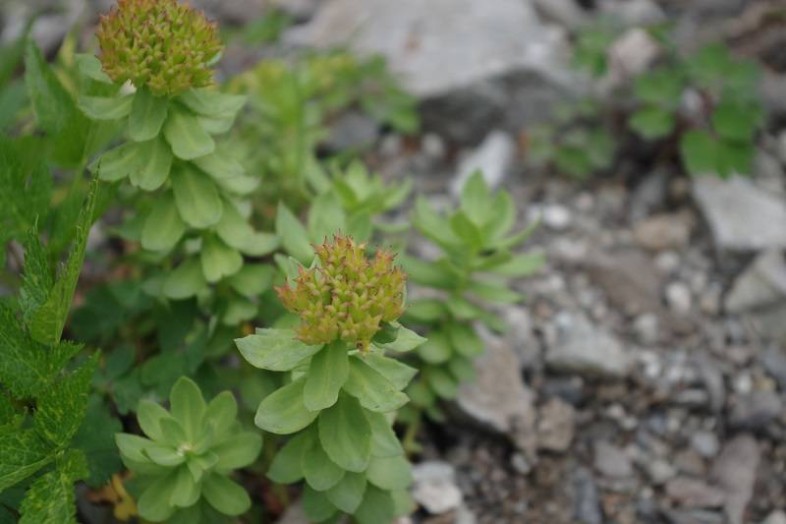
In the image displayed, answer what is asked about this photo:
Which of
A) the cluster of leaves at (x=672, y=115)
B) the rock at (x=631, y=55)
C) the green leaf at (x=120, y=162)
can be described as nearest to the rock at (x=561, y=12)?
the rock at (x=631, y=55)

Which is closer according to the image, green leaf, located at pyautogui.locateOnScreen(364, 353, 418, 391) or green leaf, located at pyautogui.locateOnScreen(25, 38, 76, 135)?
green leaf, located at pyautogui.locateOnScreen(364, 353, 418, 391)

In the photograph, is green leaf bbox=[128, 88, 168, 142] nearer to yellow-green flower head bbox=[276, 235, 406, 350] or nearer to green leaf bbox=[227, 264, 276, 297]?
green leaf bbox=[227, 264, 276, 297]

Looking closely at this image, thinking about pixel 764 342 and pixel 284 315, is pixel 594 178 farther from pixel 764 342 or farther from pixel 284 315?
pixel 284 315

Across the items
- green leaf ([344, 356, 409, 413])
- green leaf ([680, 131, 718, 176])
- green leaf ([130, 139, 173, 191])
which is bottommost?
green leaf ([680, 131, 718, 176])

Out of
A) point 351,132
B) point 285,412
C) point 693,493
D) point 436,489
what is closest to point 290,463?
point 285,412

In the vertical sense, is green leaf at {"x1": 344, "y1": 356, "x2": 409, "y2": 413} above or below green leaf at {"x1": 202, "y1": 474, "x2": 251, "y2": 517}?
above

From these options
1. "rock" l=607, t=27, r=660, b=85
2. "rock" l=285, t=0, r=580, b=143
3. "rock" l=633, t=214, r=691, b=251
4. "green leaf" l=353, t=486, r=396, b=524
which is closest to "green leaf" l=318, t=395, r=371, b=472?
"green leaf" l=353, t=486, r=396, b=524

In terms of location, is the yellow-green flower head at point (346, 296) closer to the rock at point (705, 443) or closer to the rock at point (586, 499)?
the rock at point (586, 499)
